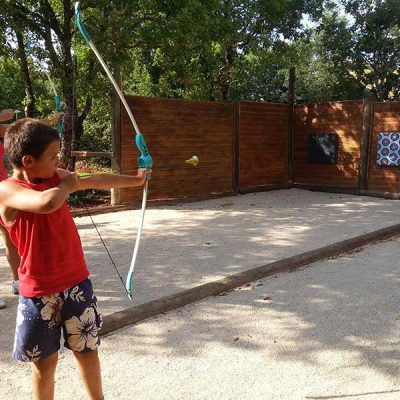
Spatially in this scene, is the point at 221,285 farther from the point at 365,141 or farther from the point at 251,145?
the point at 365,141

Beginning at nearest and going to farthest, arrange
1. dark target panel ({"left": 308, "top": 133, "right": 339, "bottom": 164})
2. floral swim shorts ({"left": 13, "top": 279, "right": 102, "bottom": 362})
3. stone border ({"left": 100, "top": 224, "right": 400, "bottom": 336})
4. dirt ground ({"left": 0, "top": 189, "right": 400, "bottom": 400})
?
floral swim shorts ({"left": 13, "top": 279, "right": 102, "bottom": 362}) < dirt ground ({"left": 0, "top": 189, "right": 400, "bottom": 400}) < stone border ({"left": 100, "top": 224, "right": 400, "bottom": 336}) < dark target panel ({"left": 308, "top": 133, "right": 339, "bottom": 164})

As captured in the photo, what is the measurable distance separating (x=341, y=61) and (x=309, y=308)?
17.4 meters

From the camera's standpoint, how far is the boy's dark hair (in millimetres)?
1800

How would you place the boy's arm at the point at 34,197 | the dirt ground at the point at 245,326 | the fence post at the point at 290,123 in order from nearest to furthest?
1. the boy's arm at the point at 34,197
2. the dirt ground at the point at 245,326
3. the fence post at the point at 290,123

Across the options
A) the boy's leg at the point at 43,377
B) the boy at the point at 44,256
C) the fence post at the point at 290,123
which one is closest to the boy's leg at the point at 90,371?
the boy at the point at 44,256

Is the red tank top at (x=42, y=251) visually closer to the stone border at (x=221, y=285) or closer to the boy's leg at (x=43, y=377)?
the boy's leg at (x=43, y=377)

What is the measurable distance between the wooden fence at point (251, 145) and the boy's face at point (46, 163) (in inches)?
251

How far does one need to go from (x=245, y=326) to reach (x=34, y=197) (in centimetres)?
199

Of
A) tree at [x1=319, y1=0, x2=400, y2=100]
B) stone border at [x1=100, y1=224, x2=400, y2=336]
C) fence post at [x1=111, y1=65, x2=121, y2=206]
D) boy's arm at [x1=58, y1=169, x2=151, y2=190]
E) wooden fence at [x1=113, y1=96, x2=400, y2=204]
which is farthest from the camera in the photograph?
tree at [x1=319, y1=0, x2=400, y2=100]

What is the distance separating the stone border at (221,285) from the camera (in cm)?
328

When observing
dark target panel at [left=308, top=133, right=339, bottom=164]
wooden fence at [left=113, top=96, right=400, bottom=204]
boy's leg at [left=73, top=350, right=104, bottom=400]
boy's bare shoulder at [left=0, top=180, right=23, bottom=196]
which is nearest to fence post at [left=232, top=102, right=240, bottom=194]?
wooden fence at [left=113, top=96, right=400, bottom=204]

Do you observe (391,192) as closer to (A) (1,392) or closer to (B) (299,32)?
(B) (299,32)

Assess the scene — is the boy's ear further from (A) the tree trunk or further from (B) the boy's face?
(A) the tree trunk

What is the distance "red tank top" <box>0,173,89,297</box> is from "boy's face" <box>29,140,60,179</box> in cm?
5
